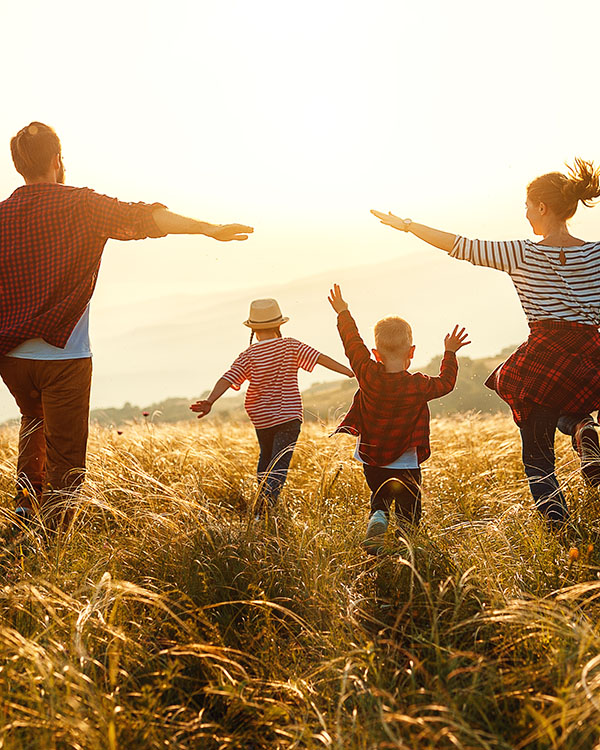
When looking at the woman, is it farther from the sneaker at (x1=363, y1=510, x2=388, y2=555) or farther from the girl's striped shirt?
the sneaker at (x1=363, y1=510, x2=388, y2=555)

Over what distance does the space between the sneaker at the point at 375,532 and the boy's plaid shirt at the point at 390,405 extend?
1.36 ft

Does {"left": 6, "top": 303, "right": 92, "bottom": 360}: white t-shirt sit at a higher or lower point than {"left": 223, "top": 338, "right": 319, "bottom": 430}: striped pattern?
higher

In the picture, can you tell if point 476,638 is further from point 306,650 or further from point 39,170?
point 39,170

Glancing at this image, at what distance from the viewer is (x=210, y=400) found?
470 cm

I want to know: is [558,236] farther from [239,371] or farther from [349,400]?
[349,400]

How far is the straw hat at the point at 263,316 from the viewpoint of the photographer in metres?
5.29

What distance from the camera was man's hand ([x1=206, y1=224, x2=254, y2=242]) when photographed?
422 cm

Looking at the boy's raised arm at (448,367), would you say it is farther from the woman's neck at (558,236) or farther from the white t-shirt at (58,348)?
the white t-shirt at (58,348)

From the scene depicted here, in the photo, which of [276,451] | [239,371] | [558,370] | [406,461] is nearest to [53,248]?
[239,371]

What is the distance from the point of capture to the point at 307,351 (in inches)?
204

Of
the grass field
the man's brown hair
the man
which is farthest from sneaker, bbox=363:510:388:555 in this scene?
the man's brown hair

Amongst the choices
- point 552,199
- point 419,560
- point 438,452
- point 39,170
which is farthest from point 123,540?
point 438,452

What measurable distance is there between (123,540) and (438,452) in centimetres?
343

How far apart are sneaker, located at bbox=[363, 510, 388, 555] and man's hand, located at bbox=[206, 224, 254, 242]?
1.70 metres
